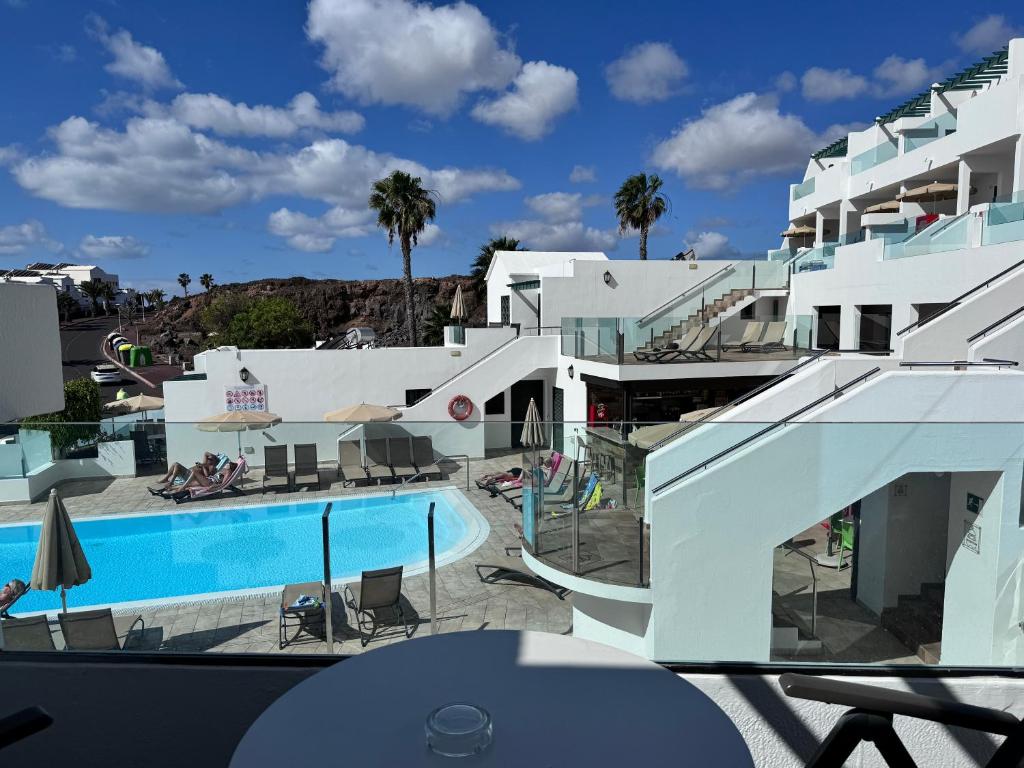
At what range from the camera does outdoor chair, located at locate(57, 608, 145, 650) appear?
2871mm

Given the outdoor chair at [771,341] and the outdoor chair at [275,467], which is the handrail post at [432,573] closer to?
the outdoor chair at [275,467]

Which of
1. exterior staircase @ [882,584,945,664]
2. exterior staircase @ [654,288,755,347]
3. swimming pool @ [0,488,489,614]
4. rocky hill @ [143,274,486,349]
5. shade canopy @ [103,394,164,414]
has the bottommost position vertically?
shade canopy @ [103,394,164,414]

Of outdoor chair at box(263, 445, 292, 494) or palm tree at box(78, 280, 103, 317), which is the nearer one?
outdoor chair at box(263, 445, 292, 494)

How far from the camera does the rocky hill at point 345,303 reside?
71.2 m

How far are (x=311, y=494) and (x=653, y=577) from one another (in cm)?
315

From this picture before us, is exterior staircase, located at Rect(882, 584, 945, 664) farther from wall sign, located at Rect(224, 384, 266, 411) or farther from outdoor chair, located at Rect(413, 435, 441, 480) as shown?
wall sign, located at Rect(224, 384, 266, 411)

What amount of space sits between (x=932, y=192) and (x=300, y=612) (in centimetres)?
2307

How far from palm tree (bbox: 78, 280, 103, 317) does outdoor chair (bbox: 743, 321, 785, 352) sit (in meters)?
102

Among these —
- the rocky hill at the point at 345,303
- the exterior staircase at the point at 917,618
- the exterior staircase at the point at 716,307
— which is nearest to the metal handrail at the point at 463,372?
the exterior staircase at the point at 716,307

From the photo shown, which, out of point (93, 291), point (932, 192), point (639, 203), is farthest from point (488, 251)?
point (93, 291)

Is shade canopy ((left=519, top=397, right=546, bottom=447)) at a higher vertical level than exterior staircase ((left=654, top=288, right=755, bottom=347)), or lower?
lower

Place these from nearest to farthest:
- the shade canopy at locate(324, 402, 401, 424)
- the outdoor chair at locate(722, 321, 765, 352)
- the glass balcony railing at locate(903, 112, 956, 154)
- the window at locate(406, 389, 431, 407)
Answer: the shade canopy at locate(324, 402, 401, 424) < the outdoor chair at locate(722, 321, 765, 352) < the window at locate(406, 389, 431, 407) < the glass balcony railing at locate(903, 112, 956, 154)

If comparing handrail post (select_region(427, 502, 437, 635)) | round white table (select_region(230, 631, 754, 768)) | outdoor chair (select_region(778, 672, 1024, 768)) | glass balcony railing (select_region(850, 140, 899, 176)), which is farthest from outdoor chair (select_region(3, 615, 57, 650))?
glass balcony railing (select_region(850, 140, 899, 176))

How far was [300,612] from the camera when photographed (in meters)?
3.33
